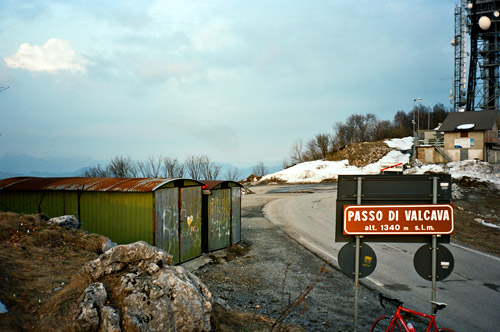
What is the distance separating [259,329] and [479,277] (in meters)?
7.77

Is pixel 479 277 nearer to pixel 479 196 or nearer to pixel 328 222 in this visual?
pixel 328 222

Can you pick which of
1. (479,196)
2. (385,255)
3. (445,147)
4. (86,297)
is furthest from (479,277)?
(445,147)

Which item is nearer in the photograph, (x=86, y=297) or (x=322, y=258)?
(x=86, y=297)

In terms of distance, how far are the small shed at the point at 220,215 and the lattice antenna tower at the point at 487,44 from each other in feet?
176

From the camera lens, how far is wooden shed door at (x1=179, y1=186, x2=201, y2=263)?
11992 mm

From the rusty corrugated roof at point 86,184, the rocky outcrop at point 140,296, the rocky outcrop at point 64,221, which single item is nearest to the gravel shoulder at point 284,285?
the rocky outcrop at point 140,296

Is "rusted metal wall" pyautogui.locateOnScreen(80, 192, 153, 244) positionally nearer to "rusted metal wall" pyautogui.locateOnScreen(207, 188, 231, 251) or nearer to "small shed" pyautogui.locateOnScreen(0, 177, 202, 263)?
"small shed" pyautogui.locateOnScreen(0, 177, 202, 263)

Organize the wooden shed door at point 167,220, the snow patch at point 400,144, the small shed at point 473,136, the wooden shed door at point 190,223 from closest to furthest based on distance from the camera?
1. the wooden shed door at point 167,220
2. the wooden shed door at point 190,223
3. the small shed at point 473,136
4. the snow patch at point 400,144

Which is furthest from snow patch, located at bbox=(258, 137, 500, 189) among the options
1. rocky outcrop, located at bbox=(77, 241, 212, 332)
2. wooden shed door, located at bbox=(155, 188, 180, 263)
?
rocky outcrop, located at bbox=(77, 241, 212, 332)

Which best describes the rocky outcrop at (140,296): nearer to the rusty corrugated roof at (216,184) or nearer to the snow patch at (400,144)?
the rusty corrugated roof at (216,184)

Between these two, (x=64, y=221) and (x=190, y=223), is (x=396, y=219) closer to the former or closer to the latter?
(x=190, y=223)

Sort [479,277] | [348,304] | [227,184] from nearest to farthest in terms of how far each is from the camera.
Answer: [348,304], [479,277], [227,184]

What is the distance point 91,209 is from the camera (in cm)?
1173

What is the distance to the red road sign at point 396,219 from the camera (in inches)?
236
